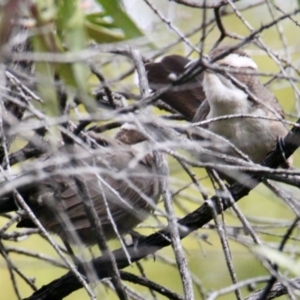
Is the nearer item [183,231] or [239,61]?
[183,231]

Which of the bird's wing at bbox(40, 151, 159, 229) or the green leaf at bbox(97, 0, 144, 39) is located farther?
the bird's wing at bbox(40, 151, 159, 229)

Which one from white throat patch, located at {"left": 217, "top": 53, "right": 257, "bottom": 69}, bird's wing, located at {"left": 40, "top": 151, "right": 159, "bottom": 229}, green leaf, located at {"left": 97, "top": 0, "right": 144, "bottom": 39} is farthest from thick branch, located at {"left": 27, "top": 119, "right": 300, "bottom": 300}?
green leaf, located at {"left": 97, "top": 0, "right": 144, "bottom": 39}

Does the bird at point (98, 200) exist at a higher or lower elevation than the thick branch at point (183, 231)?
higher

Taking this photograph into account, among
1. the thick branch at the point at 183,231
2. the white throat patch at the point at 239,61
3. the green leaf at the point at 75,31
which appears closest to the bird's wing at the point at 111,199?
the thick branch at the point at 183,231

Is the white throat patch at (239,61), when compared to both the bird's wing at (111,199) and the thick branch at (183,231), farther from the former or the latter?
the thick branch at (183,231)

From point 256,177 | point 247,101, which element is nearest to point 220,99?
point 247,101

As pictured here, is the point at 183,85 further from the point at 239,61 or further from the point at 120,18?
the point at 120,18

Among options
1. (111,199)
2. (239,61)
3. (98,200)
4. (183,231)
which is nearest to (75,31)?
(183,231)

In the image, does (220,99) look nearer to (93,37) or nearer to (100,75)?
(100,75)

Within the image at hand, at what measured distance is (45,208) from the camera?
3.86m

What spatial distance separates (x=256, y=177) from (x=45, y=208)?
4.30ft

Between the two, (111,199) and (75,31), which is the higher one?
(75,31)

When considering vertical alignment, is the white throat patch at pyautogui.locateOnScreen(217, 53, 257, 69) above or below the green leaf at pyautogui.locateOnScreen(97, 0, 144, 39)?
Result: above

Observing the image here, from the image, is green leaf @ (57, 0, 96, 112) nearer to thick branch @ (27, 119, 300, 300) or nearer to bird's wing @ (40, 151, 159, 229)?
thick branch @ (27, 119, 300, 300)
